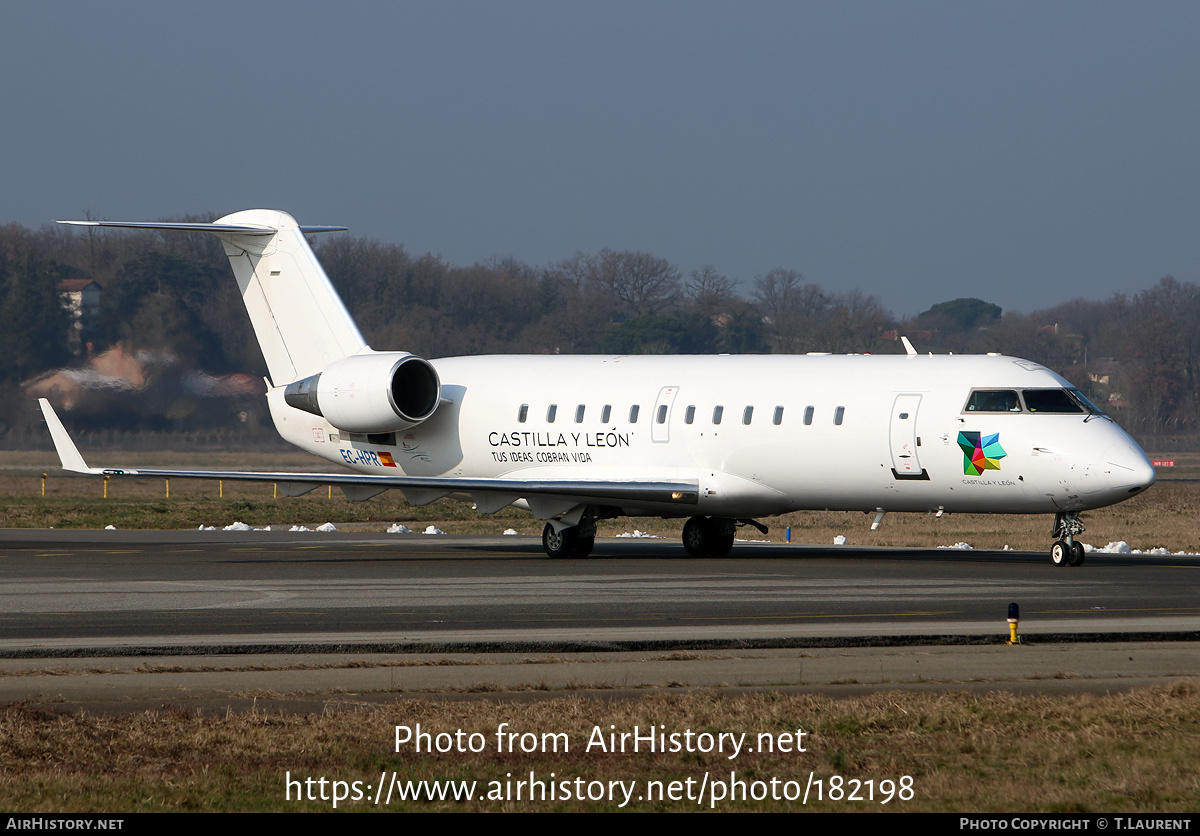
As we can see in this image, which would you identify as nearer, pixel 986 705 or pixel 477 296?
pixel 986 705

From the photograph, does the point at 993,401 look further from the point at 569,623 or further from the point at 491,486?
the point at 569,623

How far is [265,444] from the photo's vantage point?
55.0 m

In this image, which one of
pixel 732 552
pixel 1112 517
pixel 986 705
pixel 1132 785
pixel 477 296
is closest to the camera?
pixel 1132 785

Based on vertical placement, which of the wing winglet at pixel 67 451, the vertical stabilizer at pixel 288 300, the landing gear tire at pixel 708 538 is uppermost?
the vertical stabilizer at pixel 288 300

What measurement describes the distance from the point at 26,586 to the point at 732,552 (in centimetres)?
1369

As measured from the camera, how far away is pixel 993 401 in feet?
77.6

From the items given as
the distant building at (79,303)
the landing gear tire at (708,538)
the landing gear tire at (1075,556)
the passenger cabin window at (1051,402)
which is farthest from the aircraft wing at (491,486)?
the distant building at (79,303)

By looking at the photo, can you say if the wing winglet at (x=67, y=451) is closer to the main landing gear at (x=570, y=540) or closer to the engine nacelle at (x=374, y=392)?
the engine nacelle at (x=374, y=392)

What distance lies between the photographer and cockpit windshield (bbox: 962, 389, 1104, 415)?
23.3 meters

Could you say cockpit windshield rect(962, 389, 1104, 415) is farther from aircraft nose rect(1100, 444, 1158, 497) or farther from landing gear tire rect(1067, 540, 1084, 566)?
landing gear tire rect(1067, 540, 1084, 566)

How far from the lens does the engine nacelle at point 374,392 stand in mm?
28219

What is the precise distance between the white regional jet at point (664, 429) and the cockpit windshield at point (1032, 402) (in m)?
0.02

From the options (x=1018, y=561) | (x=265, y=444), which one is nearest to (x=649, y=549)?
(x=1018, y=561)
